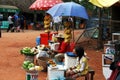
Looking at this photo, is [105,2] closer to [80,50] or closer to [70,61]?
[70,61]

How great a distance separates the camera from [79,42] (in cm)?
1877

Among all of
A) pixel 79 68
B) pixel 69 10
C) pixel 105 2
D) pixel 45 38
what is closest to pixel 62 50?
pixel 69 10

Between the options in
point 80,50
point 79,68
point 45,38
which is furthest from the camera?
point 45,38

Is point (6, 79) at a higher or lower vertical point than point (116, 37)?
lower

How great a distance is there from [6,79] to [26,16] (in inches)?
1380

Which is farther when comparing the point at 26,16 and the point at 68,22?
the point at 26,16

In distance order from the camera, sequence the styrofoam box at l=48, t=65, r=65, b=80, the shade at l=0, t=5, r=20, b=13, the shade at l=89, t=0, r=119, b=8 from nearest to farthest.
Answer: the styrofoam box at l=48, t=65, r=65, b=80
the shade at l=89, t=0, r=119, b=8
the shade at l=0, t=5, r=20, b=13

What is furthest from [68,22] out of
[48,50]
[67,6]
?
[48,50]

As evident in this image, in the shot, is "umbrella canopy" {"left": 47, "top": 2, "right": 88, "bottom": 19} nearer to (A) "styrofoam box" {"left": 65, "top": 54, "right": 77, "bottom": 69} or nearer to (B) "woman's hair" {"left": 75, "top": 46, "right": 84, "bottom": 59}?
(A) "styrofoam box" {"left": 65, "top": 54, "right": 77, "bottom": 69}

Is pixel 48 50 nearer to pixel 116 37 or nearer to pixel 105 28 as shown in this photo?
pixel 116 37

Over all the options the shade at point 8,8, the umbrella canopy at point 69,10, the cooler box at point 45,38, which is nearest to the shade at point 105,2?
the umbrella canopy at point 69,10

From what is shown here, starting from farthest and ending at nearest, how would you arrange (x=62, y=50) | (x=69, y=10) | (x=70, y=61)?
(x=69, y=10)
(x=62, y=50)
(x=70, y=61)

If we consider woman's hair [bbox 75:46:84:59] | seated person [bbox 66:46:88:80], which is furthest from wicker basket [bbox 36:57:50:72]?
woman's hair [bbox 75:46:84:59]

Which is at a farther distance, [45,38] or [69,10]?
[45,38]
